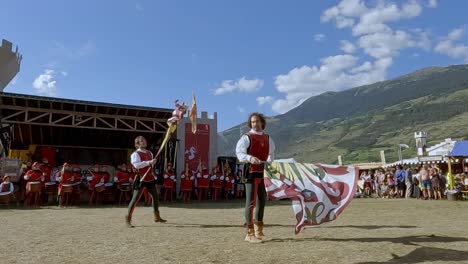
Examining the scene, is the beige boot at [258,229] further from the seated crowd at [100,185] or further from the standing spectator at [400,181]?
the standing spectator at [400,181]

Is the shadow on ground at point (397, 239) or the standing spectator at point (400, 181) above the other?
the standing spectator at point (400, 181)

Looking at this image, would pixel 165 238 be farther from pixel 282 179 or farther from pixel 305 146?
pixel 305 146

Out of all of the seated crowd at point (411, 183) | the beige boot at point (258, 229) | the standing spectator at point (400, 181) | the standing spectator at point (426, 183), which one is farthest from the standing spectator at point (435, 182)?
the beige boot at point (258, 229)

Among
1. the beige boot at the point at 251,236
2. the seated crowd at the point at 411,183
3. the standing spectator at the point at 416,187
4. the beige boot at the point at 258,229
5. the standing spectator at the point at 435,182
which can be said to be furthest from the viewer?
the standing spectator at the point at 416,187

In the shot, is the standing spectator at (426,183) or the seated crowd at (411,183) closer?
the standing spectator at (426,183)

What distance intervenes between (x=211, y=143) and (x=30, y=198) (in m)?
8.38

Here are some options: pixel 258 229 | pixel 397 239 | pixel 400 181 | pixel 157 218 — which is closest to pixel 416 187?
pixel 400 181

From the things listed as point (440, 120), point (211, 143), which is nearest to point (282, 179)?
point (211, 143)

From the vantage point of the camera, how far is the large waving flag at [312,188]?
15.6ft

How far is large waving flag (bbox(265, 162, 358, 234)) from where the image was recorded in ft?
15.6

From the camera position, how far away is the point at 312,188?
4926mm

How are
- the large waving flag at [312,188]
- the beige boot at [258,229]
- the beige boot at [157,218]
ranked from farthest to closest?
the beige boot at [157,218]
the beige boot at [258,229]
the large waving flag at [312,188]

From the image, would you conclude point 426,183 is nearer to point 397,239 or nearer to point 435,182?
point 435,182

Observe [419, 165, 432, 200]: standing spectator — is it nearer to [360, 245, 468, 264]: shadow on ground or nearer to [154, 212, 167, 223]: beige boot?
[154, 212, 167, 223]: beige boot
